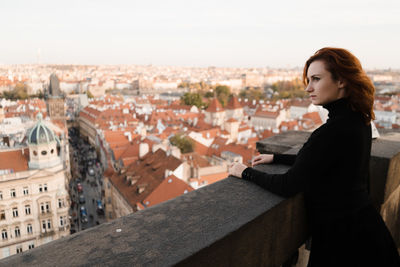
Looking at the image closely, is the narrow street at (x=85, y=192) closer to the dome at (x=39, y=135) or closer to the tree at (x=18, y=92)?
the dome at (x=39, y=135)

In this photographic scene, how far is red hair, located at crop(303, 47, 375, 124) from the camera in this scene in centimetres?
146

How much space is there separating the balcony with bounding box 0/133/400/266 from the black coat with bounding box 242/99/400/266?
14cm

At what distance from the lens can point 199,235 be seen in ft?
3.83

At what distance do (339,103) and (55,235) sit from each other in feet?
51.8

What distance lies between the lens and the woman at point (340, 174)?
1378 mm

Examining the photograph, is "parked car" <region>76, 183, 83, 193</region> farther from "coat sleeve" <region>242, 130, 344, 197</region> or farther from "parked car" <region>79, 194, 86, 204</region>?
"coat sleeve" <region>242, 130, 344, 197</region>

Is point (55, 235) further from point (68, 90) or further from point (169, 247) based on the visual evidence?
point (68, 90)

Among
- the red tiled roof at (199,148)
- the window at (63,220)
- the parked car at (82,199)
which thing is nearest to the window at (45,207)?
the window at (63,220)

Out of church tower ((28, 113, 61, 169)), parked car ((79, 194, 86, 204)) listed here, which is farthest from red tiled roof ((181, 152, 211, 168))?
parked car ((79, 194, 86, 204))

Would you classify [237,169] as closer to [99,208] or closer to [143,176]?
[143,176]

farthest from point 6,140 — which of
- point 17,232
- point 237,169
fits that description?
point 237,169

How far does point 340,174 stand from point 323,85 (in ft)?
1.31

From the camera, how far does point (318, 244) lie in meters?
1.48

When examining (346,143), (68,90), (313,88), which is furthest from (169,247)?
(68,90)
